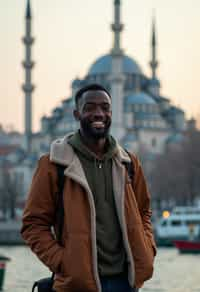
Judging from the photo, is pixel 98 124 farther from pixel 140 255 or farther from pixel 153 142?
pixel 153 142

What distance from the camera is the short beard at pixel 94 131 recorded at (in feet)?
16.1

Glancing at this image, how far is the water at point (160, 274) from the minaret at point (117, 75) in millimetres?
50033

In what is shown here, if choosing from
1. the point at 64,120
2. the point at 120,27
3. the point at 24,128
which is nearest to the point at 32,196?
the point at 120,27

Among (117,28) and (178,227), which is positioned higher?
(117,28)

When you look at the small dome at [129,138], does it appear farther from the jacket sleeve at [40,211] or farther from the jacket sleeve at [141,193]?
the jacket sleeve at [40,211]

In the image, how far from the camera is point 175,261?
3291 cm

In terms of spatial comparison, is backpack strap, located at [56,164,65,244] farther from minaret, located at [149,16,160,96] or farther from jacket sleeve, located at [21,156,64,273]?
minaret, located at [149,16,160,96]

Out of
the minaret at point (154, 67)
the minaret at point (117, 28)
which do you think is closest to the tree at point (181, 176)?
the minaret at point (117, 28)

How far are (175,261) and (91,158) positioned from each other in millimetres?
28237

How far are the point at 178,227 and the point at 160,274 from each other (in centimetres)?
2508

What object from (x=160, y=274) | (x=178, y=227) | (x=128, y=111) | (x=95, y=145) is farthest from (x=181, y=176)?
(x=95, y=145)

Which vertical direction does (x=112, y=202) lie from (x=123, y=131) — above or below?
below

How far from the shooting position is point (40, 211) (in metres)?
4.82

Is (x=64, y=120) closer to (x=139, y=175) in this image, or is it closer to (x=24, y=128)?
(x=24, y=128)
